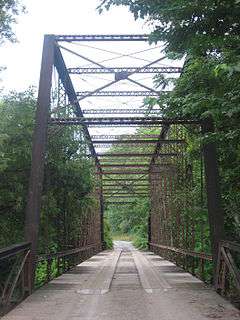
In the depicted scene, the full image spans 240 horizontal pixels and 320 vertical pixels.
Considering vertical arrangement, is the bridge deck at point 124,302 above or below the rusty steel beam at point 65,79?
below

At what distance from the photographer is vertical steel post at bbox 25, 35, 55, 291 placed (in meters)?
10.4

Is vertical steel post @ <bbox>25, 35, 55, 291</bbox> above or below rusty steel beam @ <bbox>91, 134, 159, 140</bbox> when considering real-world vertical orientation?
below

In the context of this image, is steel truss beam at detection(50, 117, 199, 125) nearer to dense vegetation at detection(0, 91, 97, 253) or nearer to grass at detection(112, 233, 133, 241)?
dense vegetation at detection(0, 91, 97, 253)

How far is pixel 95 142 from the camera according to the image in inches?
826

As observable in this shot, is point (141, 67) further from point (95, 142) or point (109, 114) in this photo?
point (95, 142)

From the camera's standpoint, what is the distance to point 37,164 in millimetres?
10617

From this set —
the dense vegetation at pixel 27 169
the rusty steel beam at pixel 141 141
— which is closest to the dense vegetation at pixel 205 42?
the dense vegetation at pixel 27 169

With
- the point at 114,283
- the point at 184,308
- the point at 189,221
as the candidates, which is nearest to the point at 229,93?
the point at 184,308

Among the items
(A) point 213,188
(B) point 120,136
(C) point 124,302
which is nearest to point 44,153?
(A) point 213,188

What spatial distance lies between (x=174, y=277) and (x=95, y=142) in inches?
358

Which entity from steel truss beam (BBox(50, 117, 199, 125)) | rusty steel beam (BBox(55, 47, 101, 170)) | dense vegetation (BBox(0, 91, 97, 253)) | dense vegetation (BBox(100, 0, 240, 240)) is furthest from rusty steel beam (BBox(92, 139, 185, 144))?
dense vegetation (BBox(100, 0, 240, 240))

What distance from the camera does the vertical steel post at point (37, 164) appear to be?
10.4 meters

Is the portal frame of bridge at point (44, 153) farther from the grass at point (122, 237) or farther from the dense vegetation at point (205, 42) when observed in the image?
the grass at point (122, 237)

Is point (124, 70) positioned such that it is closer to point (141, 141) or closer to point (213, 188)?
point (213, 188)
